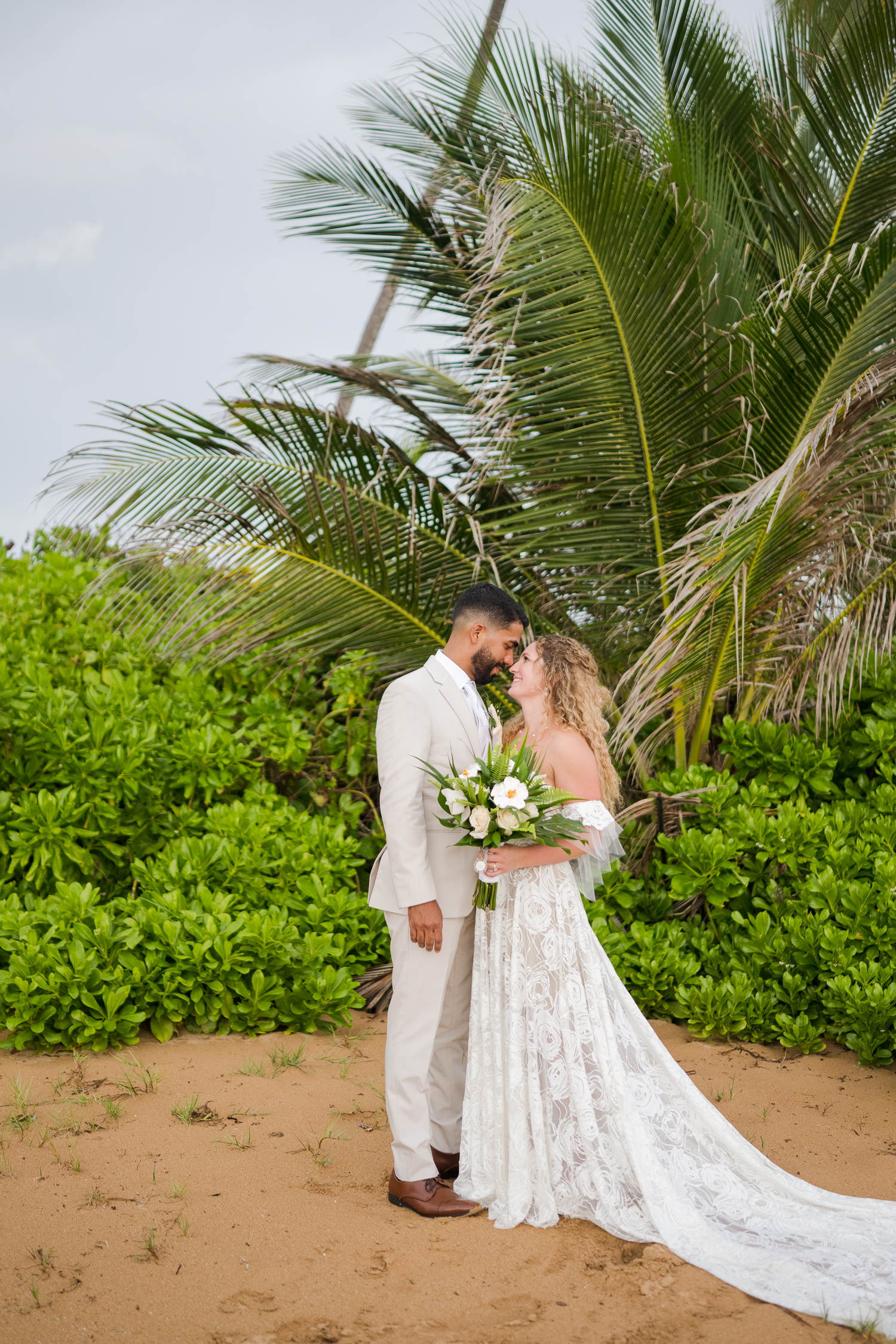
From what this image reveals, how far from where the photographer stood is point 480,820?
3100mm

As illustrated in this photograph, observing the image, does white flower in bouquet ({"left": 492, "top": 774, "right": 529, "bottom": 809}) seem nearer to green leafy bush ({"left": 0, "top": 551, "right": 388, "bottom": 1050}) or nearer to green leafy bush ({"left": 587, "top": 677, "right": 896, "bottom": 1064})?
green leafy bush ({"left": 0, "top": 551, "right": 388, "bottom": 1050})

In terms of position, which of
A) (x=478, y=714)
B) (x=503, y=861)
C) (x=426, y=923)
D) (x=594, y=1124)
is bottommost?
(x=594, y=1124)

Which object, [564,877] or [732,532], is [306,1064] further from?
[732,532]

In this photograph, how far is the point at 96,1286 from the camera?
284cm

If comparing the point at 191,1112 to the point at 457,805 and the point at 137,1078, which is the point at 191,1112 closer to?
the point at 137,1078

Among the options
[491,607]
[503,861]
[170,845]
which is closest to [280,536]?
[170,845]

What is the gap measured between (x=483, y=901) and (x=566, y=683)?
79 cm

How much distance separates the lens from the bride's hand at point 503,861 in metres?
3.28

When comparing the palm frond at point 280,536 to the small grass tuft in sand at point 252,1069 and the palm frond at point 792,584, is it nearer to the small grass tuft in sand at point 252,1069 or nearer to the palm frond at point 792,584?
the palm frond at point 792,584

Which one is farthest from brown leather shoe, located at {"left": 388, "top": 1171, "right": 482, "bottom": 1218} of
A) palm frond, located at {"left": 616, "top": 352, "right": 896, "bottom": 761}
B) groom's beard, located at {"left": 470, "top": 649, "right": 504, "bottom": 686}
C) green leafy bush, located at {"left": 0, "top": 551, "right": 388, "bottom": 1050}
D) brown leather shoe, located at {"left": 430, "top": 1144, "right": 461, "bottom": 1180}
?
palm frond, located at {"left": 616, "top": 352, "right": 896, "bottom": 761}

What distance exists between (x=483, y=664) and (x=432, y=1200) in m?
1.77

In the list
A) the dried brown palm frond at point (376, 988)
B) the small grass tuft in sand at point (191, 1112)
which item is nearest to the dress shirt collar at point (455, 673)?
the small grass tuft in sand at point (191, 1112)

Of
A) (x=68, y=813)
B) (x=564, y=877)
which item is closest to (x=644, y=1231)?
(x=564, y=877)

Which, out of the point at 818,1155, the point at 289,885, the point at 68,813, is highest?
the point at 68,813
